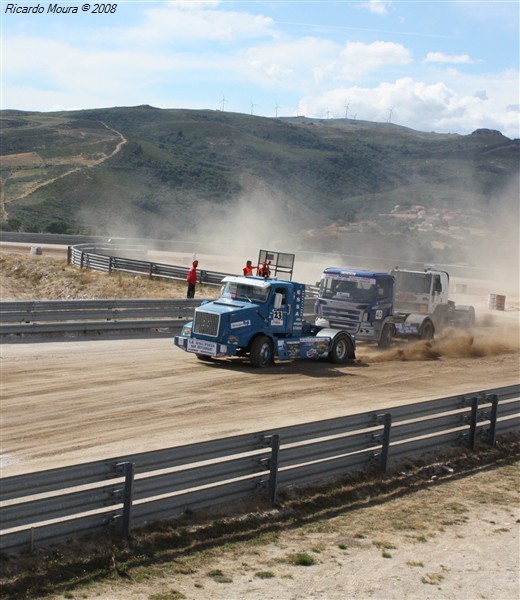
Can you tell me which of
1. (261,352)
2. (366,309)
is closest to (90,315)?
(261,352)

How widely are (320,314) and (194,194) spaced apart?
70.6m

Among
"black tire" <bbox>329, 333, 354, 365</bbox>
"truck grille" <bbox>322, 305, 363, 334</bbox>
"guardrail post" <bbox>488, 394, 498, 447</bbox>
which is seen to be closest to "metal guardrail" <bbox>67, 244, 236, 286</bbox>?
"truck grille" <bbox>322, 305, 363, 334</bbox>

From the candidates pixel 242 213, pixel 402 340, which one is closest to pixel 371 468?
pixel 402 340

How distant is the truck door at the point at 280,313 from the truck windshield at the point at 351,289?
154 inches

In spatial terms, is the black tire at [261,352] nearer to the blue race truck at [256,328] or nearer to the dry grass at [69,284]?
the blue race truck at [256,328]


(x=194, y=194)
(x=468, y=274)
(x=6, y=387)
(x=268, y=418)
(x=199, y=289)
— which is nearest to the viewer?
(x=268, y=418)

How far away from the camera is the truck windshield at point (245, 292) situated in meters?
19.9

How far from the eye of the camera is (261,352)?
19.6 meters

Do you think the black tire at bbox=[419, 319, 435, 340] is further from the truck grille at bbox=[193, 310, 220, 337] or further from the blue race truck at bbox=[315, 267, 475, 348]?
the truck grille at bbox=[193, 310, 220, 337]

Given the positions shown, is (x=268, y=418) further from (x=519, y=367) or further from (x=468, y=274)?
(x=468, y=274)

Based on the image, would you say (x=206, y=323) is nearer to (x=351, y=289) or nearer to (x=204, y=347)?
(x=204, y=347)

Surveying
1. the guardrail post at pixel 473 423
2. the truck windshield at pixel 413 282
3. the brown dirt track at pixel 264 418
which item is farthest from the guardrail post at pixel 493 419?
the truck windshield at pixel 413 282

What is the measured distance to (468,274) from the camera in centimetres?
5634

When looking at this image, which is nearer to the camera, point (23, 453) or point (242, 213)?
point (23, 453)
